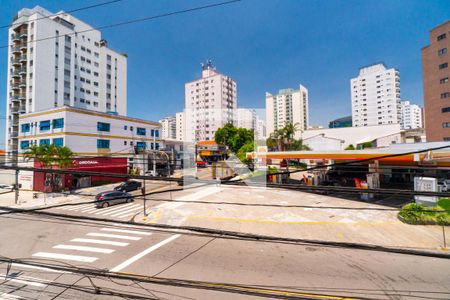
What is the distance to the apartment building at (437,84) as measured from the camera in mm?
41250

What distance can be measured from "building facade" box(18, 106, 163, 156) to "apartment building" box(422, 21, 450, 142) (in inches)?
2408

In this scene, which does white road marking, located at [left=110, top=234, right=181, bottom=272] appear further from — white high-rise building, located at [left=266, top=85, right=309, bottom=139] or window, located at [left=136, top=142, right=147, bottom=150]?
white high-rise building, located at [left=266, top=85, right=309, bottom=139]

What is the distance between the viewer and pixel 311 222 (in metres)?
12.9

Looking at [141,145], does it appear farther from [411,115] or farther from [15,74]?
[411,115]

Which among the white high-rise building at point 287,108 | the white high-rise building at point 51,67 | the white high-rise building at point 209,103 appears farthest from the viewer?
the white high-rise building at point 287,108

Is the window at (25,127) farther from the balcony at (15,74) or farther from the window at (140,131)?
the balcony at (15,74)

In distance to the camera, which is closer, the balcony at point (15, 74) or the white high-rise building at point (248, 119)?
the balcony at point (15, 74)

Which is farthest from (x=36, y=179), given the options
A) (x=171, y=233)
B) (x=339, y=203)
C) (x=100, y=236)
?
(x=339, y=203)

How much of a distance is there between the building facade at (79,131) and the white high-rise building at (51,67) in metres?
6.49

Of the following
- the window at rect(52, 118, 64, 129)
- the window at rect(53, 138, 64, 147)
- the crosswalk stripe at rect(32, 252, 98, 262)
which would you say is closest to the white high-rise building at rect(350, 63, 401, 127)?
the crosswalk stripe at rect(32, 252, 98, 262)

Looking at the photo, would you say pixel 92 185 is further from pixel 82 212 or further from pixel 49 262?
pixel 49 262

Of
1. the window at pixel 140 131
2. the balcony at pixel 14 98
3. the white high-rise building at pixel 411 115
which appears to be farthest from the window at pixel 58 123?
the white high-rise building at pixel 411 115

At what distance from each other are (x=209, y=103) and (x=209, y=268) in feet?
242

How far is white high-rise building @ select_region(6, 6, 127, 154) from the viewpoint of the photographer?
139 ft
